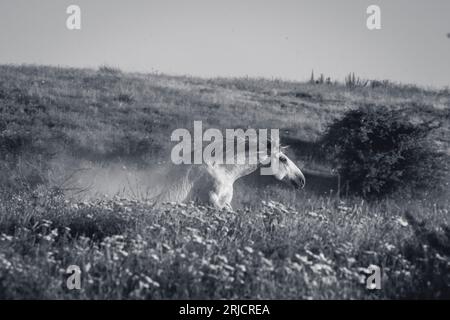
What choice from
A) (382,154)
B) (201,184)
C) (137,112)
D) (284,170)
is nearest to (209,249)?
(201,184)

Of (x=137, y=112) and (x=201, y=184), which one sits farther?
(x=137, y=112)

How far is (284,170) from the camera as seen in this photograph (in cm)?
1271

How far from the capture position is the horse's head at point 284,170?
40.8 feet

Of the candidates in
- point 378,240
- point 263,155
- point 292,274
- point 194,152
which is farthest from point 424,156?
point 292,274

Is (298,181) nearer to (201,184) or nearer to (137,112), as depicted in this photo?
(201,184)

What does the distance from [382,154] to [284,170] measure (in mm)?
7684

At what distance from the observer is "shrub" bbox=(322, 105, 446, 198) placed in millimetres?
18797

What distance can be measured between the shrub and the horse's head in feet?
19.9

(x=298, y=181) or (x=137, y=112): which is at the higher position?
(x=137, y=112)

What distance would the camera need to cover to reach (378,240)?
7191mm

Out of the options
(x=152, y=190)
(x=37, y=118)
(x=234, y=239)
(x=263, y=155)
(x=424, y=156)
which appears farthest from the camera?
(x=37, y=118)

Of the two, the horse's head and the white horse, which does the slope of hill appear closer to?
the white horse
